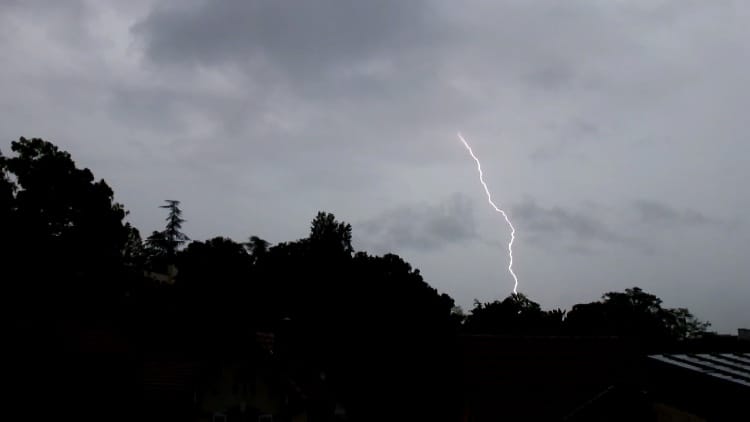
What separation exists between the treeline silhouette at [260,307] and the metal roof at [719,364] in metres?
24.6

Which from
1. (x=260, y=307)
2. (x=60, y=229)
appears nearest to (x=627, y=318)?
(x=260, y=307)

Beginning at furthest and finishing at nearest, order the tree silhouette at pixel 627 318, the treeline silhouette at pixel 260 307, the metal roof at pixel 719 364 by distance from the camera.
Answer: the tree silhouette at pixel 627 318
the treeline silhouette at pixel 260 307
the metal roof at pixel 719 364

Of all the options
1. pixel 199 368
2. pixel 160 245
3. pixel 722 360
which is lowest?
pixel 199 368

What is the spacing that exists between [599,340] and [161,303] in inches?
1566

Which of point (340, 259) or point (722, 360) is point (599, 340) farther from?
point (340, 259)

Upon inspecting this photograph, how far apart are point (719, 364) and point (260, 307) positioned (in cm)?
6051

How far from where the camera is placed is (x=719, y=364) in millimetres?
17516

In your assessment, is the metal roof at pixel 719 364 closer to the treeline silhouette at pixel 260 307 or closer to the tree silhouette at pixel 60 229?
the treeline silhouette at pixel 260 307

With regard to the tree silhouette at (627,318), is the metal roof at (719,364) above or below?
below

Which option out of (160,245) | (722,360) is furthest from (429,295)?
(160,245)

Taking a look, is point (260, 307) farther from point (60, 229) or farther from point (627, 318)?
point (627, 318)

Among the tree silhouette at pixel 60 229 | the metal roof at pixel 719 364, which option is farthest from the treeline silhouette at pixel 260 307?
the metal roof at pixel 719 364

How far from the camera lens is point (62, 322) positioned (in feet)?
147

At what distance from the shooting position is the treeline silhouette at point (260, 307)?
49.9 metres
